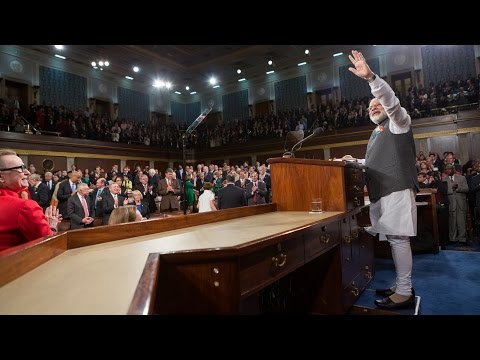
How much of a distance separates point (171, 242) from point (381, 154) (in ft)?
6.59

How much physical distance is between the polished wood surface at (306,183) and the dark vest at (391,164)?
273mm

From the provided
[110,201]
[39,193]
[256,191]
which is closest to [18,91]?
[39,193]

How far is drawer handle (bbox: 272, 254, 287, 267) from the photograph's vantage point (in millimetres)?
1464

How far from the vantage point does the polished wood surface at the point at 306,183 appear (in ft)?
8.94

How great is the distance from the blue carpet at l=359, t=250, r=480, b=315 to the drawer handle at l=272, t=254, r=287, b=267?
1.91m

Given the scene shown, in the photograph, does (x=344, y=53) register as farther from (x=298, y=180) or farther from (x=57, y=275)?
(x=57, y=275)

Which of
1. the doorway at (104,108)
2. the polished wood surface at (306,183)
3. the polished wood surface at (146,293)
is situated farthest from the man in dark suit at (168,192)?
the doorway at (104,108)

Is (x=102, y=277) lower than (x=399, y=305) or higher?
higher

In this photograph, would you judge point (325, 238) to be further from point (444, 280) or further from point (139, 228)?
point (444, 280)

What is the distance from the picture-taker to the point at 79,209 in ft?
17.3

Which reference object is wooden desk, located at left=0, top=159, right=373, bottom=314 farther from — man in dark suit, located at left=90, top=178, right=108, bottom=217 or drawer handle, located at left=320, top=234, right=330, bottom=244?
man in dark suit, located at left=90, top=178, right=108, bottom=217

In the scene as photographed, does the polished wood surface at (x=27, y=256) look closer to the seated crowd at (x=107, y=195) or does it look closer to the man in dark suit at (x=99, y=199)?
the seated crowd at (x=107, y=195)

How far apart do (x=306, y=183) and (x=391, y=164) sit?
2.49 feet

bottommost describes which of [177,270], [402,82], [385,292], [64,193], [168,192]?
[385,292]
